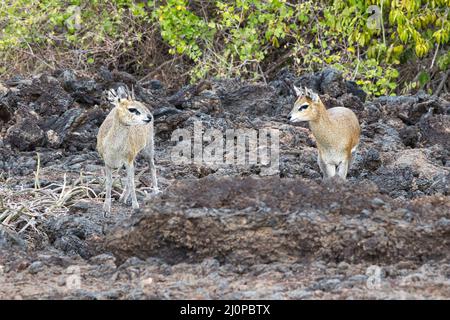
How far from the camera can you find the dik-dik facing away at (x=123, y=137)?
10.7 m

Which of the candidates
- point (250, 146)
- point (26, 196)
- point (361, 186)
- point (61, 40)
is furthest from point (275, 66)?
point (361, 186)

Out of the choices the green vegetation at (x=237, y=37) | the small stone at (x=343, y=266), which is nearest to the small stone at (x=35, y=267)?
the small stone at (x=343, y=266)

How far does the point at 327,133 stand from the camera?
38.2ft

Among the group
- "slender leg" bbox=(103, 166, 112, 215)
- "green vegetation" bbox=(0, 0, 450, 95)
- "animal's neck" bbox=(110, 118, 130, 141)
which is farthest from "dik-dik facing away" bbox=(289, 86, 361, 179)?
"green vegetation" bbox=(0, 0, 450, 95)

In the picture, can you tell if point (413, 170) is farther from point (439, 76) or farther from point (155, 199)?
point (439, 76)

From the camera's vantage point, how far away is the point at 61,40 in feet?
67.6

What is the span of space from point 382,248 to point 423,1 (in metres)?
12.3

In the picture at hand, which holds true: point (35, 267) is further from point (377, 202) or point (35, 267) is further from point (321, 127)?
point (321, 127)

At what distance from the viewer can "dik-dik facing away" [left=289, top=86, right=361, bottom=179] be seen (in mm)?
11547

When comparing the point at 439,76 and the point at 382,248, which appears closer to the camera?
the point at 382,248

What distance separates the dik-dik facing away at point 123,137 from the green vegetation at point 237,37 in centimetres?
806

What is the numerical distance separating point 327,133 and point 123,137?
2.25 m

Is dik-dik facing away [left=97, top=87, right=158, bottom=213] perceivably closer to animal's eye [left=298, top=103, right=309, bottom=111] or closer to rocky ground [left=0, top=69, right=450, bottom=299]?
rocky ground [left=0, top=69, right=450, bottom=299]

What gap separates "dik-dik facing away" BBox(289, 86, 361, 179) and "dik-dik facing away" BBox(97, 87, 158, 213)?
1719 millimetres
